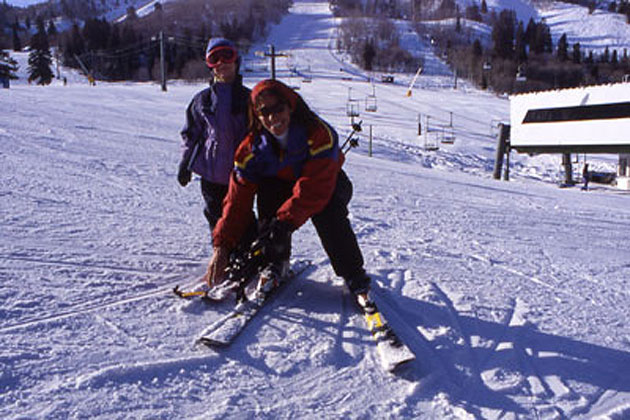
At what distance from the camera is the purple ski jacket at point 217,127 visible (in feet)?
8.38

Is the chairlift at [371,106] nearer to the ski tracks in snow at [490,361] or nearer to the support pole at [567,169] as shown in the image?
the support pole at [567,169]

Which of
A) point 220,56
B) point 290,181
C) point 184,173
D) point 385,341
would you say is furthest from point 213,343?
point 220,56

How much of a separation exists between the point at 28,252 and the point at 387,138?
21.4 m

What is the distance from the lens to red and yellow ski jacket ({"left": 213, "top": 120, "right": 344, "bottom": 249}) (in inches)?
83.9

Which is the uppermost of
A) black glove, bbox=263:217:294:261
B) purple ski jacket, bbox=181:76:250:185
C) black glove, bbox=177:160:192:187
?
purple ski jacket, bbox=181:76:250:185

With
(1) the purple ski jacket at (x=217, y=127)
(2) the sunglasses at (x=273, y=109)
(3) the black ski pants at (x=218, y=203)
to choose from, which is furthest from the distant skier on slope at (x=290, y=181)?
(3) the black ski pants at (x=218, y=203)

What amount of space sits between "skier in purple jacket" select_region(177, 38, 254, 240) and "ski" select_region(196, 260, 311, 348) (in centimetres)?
68

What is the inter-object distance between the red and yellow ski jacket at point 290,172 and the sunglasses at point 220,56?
0.53 meters

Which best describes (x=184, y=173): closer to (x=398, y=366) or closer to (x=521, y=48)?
(x=398, y=366)

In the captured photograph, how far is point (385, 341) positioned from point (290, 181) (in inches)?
36.5

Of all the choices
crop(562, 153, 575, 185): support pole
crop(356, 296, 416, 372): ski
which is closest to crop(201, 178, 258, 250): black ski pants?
crop(356, 296, 416, 372): ski

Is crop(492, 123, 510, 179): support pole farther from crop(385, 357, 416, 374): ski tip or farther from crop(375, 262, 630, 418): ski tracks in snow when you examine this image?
crop(385, 357, 416, 374): ski tip

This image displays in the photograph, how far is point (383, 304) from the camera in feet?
8.23

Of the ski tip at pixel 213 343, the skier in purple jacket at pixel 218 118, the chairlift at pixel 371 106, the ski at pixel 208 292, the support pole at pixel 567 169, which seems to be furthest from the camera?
the chairlift at pixel 371 106
